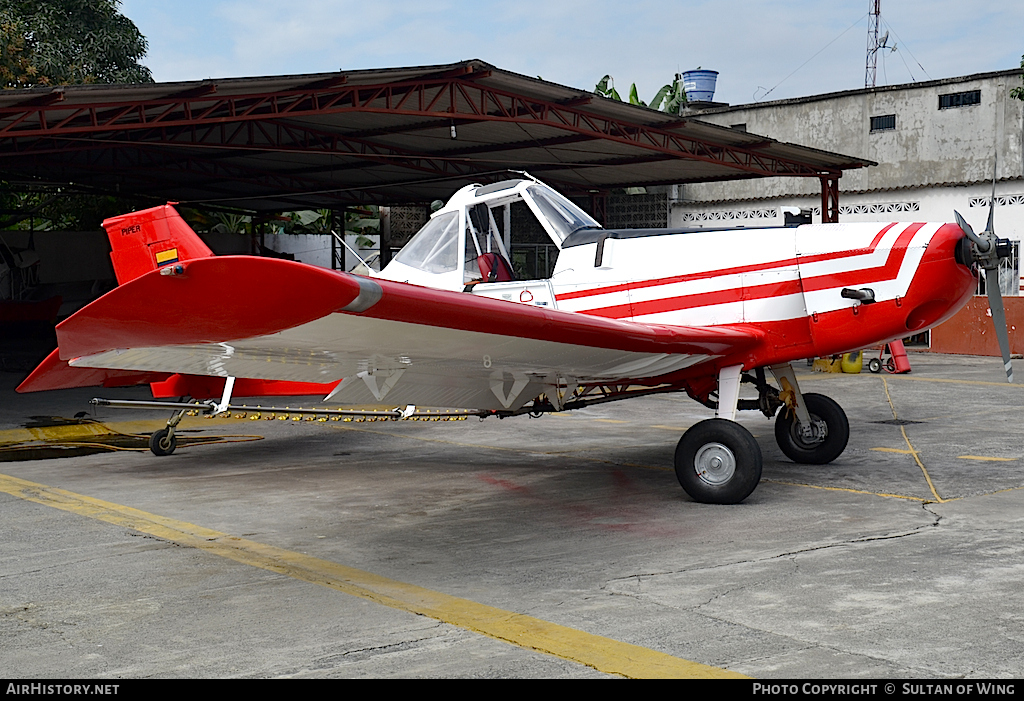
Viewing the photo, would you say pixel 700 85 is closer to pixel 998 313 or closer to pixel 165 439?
pixel 998 313

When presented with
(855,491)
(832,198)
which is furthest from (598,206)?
(855,491)

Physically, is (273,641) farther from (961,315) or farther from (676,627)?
(961,315)

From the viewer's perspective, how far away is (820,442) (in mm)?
8492

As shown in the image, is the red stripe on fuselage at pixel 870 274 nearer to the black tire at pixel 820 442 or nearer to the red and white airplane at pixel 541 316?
the red and white airplane at pixel 541 316

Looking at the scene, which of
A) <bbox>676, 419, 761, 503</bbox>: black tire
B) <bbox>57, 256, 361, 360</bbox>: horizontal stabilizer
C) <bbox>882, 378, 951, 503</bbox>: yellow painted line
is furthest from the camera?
<bbox>882, 378, 951, 503</bbox>: yellow painted line

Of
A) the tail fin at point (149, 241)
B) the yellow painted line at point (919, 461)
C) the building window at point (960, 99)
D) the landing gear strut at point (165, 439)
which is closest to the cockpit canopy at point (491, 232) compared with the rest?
the tail fin at point (149, 241)

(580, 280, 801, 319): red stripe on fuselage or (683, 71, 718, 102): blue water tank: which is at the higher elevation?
(683, 71, 718, 102): blue water tank

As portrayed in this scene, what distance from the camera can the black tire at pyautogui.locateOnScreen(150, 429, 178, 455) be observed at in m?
9.63

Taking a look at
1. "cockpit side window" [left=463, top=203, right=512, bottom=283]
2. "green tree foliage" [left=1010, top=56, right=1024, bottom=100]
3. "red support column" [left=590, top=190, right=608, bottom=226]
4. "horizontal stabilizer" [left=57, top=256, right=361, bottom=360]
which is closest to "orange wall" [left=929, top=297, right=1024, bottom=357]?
"green tree foliage" [left=1010, top=56, right=1024, bottom=100]

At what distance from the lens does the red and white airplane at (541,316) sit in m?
3.95

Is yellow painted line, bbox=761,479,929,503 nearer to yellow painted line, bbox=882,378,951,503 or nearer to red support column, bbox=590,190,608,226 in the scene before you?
yellow painted line, bbox=882,378,951,503

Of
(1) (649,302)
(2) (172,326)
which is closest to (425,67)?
(1) (649,302)

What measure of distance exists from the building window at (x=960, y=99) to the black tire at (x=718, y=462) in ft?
66.3

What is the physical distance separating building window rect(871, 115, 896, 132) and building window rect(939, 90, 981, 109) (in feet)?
3.98
